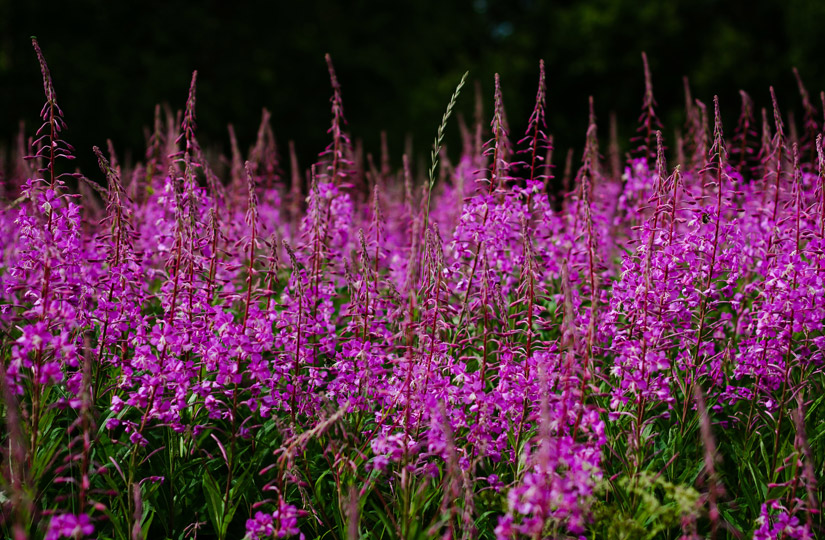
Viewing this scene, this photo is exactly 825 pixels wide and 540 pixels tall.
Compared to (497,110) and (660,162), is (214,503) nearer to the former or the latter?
(497,110)

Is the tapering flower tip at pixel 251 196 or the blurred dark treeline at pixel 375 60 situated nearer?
the tapering flower tip at pixel 251 196

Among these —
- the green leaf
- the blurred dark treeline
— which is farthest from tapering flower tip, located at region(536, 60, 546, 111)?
the blurred dark treeline

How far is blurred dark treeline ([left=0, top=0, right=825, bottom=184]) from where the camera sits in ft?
55.4

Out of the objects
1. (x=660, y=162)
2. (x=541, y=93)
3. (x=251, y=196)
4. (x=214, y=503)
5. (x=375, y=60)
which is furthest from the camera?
(x=375, y=60)

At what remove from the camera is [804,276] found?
3.38 m

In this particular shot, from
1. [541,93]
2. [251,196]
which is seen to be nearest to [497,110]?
[541,93]

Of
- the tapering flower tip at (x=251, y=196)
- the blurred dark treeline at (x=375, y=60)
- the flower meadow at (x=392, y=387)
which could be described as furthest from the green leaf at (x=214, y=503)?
the blurred dark treeline at (x=375, y=60)

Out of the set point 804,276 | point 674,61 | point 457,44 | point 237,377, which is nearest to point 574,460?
point 237,377

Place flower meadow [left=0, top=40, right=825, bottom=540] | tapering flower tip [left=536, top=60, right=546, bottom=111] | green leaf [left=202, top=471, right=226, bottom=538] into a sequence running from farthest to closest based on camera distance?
tapering flower tip [left=536, top=60, right=546, bottom=111] → green leaf [left=202, top=471, right=226, bottom=538] → flower meadow [left=0, top=40, right=825, bottom=540]

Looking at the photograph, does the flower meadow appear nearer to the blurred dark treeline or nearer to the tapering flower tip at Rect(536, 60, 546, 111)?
the tapering flower tip at Rect(536, 60, 546, 111)

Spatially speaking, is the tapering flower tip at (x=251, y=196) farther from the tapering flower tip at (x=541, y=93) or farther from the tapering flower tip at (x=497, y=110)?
the tapering flower tip at (x=541, y=93)

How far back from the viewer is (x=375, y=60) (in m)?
19.7

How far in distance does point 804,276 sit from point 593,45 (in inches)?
884

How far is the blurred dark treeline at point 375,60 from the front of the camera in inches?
664
